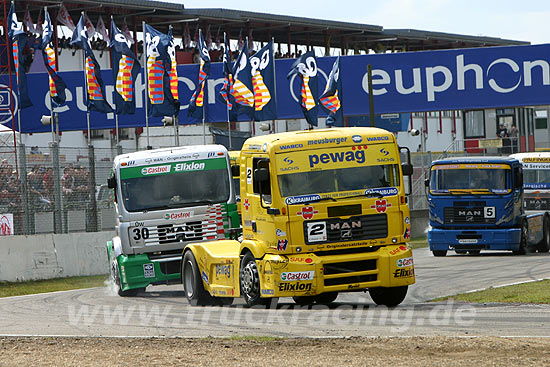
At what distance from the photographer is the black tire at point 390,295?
14.3 meters

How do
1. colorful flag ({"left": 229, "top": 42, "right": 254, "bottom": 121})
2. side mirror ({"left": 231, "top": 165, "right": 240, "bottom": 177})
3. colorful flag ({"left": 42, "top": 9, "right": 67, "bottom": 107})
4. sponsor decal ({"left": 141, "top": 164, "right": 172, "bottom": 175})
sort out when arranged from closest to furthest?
1. side mirror ({"left": 231, "top": 165, "right": 240, "bottom": 177})
2. sponsor decal ({"left": 141, "top": 164, "right": 172, "bottom": 175})
3. colorful flag ({"left": 42, "top": 9, "right": 67, "bottom": 107})
4. colorful flag ({"left": 229, "top": 42, "right": 254, "bottom": 121})

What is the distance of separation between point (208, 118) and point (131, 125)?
2860 millimetres

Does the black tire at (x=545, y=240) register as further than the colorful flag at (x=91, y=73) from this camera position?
No

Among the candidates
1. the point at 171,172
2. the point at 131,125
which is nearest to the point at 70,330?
the point at 171,172

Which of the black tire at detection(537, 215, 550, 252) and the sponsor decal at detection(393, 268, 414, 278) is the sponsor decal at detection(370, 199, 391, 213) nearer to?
the sponsor decal at detection(393, 268, 414, 278)

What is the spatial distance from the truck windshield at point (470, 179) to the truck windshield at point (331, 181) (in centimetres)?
1180

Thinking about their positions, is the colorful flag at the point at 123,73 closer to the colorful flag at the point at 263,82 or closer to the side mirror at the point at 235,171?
the colorful flag at the point at 263,82

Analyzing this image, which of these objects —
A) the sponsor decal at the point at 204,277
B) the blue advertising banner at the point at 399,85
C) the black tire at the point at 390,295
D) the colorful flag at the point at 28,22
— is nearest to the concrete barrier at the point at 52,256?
the sponsor decal at the point at 204,277

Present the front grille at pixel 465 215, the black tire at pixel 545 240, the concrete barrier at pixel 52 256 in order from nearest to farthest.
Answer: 1. the concrete barrier at pixel 52 256
2. the front grille at pixel 465 215
3. the black tire at pixel 545 240

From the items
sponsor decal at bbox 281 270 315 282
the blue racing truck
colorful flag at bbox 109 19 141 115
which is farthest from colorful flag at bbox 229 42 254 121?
sponsor decal at bbox 281 270 315 282

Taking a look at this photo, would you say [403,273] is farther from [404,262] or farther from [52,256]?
[52,256]

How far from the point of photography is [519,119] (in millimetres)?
57625

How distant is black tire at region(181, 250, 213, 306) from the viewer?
1582 cm

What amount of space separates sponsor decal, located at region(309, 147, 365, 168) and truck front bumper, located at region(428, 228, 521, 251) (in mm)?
12139
